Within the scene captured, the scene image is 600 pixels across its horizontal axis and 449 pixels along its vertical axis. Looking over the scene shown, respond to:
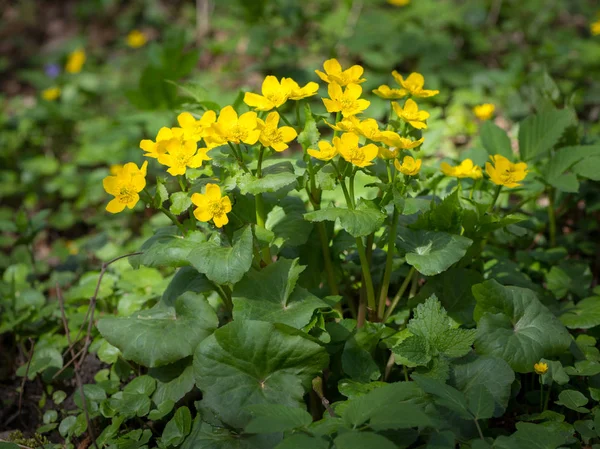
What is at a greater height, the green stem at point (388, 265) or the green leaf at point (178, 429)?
the green stem at point (388, 265)

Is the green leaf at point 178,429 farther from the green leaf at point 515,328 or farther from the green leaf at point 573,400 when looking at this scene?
the green leaf at point 573,400

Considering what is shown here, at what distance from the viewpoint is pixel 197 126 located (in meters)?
1.67

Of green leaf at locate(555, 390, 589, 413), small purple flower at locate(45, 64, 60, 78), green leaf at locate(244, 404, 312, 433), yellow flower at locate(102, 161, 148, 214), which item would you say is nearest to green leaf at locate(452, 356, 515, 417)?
green leaf at locate(555, 390, 589, 413)

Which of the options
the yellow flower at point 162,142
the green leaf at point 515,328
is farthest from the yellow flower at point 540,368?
the yellow flower at point 162,142

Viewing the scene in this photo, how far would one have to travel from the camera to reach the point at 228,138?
59.0 inches

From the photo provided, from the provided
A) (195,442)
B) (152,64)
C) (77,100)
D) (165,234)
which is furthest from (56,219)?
(195,442)

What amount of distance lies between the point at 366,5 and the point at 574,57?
67.6 inches

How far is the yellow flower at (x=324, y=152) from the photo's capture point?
148 cm

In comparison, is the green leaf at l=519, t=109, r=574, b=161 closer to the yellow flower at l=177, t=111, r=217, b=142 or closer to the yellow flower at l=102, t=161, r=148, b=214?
the yellow flower at l=177, t=111, r=217, b=142

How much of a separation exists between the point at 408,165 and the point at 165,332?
86cm

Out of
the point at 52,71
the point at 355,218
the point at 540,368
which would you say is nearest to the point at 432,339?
the point at 540,368

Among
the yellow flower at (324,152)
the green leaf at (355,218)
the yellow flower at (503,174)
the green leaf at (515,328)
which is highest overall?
the yellow flower at (324,152)

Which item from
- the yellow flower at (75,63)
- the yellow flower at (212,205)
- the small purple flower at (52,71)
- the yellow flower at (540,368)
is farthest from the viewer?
the small purple flower at (52,71)

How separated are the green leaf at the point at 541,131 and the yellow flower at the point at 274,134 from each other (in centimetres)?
110
